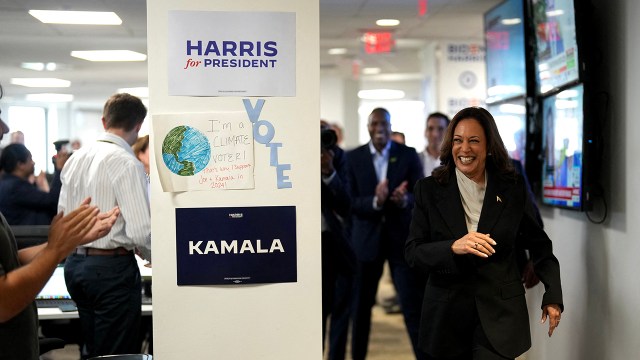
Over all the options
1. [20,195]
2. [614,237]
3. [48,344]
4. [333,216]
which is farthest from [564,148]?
[20,195]

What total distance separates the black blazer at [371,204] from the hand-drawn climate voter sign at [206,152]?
217cm

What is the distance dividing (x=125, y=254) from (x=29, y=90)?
976cm

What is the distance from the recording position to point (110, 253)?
3777 millimetres

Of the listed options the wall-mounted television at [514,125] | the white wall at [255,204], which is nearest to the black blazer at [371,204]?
the wall-mounted television at [514,125]

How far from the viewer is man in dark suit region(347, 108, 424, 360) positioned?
4875mm

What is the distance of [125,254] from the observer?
12.5 ft

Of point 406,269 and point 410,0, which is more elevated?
point 410,0

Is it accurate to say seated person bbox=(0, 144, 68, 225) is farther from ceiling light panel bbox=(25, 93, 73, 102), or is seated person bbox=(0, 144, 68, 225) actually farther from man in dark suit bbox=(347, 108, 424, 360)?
ceiling light panel bbox=(25, 93, 73, 102)

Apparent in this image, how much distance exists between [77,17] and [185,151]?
17.3ft

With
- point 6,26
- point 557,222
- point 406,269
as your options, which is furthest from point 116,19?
point 557,222

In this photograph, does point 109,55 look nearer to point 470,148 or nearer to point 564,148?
point 564,148

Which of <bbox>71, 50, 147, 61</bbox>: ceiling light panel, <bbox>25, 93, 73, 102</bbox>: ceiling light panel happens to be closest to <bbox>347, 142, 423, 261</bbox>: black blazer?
<bbox>71, 50, 147, 61</bbox>: ceiling light panel

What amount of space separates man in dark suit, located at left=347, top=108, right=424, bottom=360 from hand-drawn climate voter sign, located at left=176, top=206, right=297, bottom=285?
1.94 meters

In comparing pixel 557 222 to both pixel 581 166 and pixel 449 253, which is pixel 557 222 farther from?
pixel 449 253
